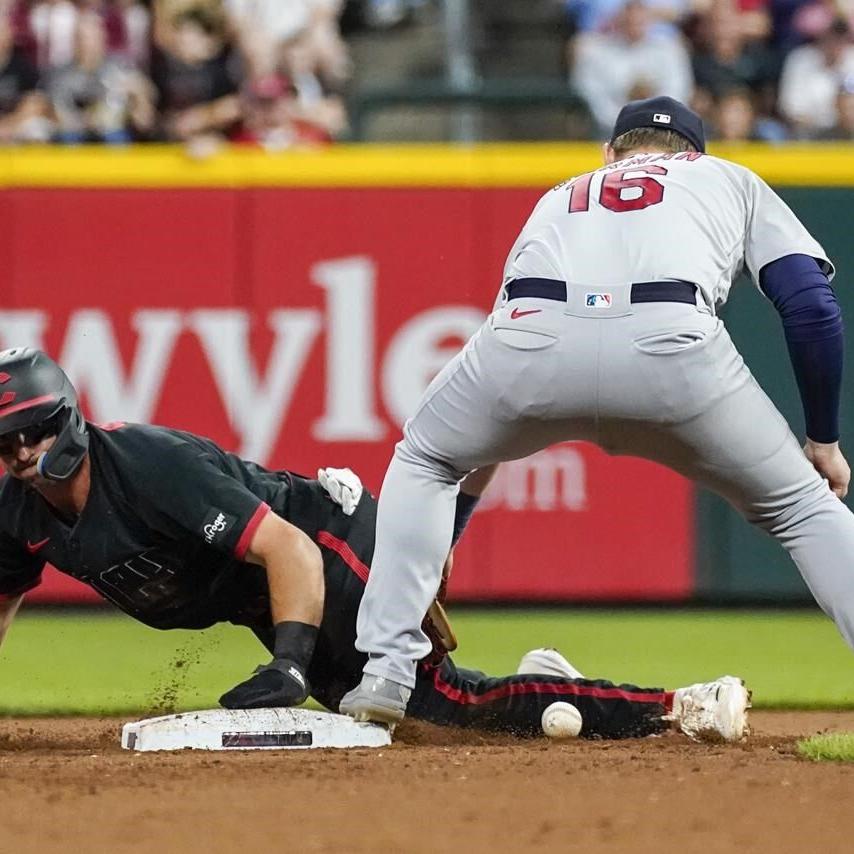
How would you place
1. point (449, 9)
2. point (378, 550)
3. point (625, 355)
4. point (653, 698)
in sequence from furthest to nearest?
point (449, 9) → point (653, 698) → point (378, 550) → point (625, 355)

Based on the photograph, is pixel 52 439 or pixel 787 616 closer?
pixel 52 439

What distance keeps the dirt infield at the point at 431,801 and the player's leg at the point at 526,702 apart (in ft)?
1.76

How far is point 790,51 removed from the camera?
11.8 metres

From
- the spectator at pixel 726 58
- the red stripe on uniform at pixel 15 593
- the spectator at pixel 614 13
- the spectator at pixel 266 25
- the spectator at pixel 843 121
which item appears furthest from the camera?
the spectator at pixel 614 13

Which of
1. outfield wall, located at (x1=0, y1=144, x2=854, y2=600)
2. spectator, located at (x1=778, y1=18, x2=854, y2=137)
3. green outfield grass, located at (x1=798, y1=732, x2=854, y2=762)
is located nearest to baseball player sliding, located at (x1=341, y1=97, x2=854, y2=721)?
green outfield grass, located at (x1=798, y1=732, x2=854, y2=762)

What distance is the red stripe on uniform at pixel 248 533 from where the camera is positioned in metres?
5.02

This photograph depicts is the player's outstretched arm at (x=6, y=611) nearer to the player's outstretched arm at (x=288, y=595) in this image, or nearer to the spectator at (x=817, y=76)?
the player's outstretched arm at (x=288, y=595)

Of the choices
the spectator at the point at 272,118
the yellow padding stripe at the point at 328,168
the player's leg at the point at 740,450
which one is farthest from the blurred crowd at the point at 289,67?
the player's leg at the point at 740,450

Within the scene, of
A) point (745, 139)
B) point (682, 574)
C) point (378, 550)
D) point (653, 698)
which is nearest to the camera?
point (378, 550)

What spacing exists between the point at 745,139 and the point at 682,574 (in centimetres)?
283

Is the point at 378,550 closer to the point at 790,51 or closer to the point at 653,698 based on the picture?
the point at 653,698

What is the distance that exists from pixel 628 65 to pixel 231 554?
23.5 feet

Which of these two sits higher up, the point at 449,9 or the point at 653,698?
the point at 449,9

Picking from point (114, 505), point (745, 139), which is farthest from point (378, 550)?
point (745, 139)
